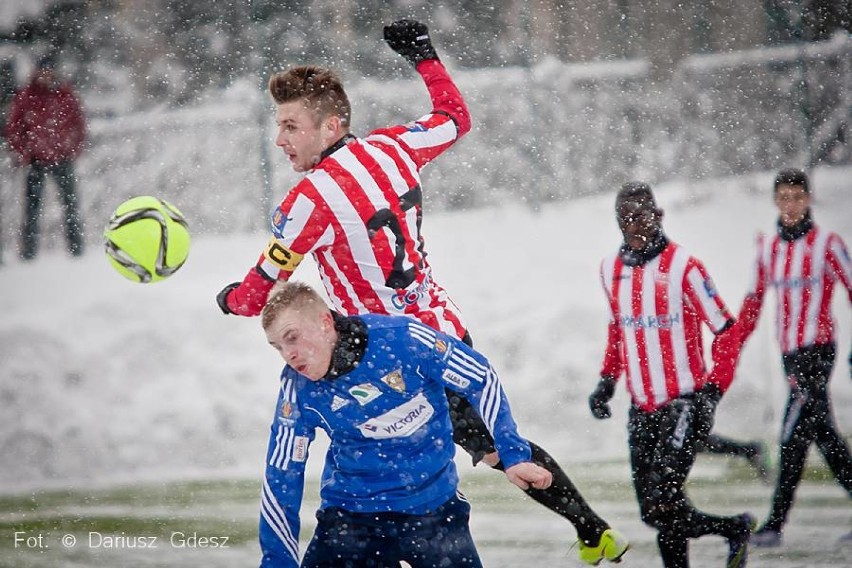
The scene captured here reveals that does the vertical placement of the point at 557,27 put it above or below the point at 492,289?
above

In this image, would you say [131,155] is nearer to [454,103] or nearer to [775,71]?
[775,71]

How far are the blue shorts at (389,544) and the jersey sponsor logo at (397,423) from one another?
22 centimetres

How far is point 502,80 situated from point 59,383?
164 inches

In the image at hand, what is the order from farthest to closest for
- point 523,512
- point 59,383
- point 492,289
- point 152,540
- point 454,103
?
1. point 492,289
2. point 59,383
3. point 523,512
4. point 152,540
5. point 454,103

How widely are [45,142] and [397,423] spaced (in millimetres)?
6324

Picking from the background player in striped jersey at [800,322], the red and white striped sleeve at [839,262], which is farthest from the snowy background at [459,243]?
the red and white striped sleeve at [839,262]

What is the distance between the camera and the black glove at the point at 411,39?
13.2ft

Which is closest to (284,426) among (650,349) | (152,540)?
(650,349)

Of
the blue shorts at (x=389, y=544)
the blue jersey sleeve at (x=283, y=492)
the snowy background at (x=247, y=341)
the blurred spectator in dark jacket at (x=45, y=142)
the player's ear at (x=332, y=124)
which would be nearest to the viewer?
the blue jersey sleeve at (x=283, y=492)

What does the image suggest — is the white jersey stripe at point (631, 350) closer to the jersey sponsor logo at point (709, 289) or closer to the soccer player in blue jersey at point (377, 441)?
the jersey sponsor logo at point (709, 289)

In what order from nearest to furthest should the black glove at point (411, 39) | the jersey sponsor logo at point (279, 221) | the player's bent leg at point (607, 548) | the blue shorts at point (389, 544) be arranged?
1. the blue shorts at point (389, 544)
2. the jersey sponsor logo at point (279, 221)
3. the player's bent leg at point (607, 548)
4. the black glove at point (411, 39)

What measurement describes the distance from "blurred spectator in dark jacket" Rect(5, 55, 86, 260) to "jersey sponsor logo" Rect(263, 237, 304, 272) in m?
5.53

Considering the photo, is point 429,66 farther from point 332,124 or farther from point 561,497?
point 561,497

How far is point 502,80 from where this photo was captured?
9.48m
